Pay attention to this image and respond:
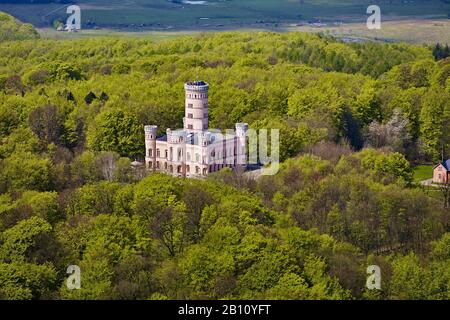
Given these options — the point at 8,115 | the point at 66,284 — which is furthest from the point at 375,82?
→ the point at 66,284

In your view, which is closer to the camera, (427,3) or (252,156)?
(252,156)

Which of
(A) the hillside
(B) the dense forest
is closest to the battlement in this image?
(B) the dense forest

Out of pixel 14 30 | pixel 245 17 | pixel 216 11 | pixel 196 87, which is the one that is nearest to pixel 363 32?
pixel 245 17

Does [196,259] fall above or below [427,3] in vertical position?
below

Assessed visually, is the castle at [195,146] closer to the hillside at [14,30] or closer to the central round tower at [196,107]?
the central round tower at [196,107]

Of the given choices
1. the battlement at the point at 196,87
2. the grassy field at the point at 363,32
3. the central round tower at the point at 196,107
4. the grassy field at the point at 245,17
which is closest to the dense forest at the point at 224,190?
the central round tower at the point at 196,107

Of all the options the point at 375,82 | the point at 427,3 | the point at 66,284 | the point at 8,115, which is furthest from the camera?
the point at 427,3
